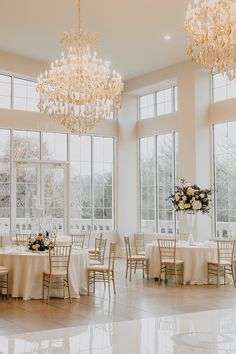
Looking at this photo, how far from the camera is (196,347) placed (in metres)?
5.53

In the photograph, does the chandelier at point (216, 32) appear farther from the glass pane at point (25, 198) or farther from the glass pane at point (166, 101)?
the glass pane at point (25, 198)

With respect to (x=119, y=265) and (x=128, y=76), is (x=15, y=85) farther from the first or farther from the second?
(x=119, y=265)

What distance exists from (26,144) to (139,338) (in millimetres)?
9893

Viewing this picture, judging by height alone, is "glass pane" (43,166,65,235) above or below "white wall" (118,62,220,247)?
below

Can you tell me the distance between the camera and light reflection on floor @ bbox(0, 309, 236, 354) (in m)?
5.46

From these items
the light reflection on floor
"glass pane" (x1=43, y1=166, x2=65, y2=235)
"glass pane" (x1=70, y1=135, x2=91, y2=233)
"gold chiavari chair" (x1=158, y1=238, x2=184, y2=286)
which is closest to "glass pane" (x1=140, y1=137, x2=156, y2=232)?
A: "glass pane" (x1=70, y1=135, x2=91, y2=233)

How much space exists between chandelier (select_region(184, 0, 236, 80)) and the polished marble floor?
317 centimetres

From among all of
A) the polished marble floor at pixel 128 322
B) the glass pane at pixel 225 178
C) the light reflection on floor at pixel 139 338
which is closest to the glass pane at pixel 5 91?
the glass pane at pixel 225 178

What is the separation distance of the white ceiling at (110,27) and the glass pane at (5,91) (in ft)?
3.24

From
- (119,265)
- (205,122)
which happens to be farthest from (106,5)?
(119,265)

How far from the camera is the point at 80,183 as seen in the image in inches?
634

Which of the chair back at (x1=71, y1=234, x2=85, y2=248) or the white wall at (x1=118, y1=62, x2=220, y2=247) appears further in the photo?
the white wall at (x1=118, y1=62, x2=220, y2=247)

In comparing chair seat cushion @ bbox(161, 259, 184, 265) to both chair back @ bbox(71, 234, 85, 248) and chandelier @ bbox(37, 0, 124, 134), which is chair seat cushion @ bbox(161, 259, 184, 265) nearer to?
chair back @ bbox(71, 234, 85, 248)

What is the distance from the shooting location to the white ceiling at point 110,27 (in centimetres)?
1072
